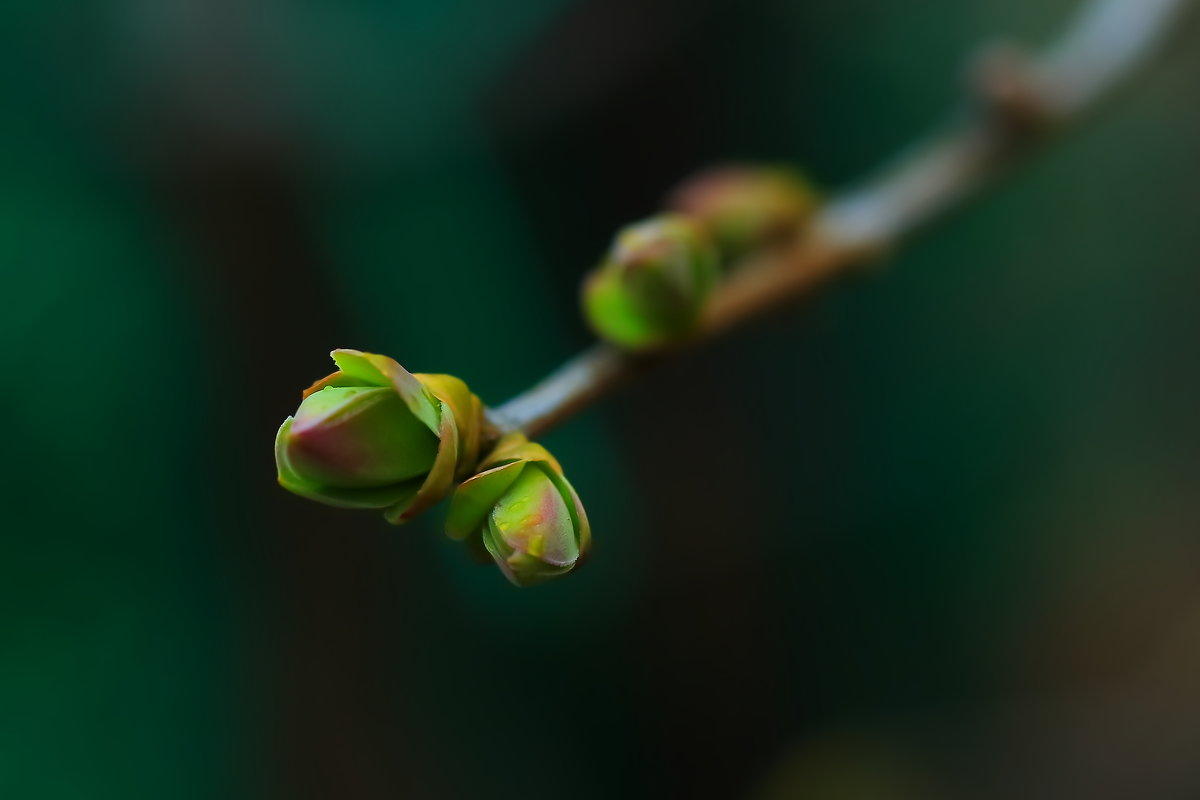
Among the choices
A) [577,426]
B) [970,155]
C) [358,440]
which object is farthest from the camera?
[577,426]

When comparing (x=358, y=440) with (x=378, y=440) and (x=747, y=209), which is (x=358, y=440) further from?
(x=747, y=209)

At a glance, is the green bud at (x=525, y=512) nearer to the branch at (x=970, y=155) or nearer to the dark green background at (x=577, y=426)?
the branch at (x=970, y=155)

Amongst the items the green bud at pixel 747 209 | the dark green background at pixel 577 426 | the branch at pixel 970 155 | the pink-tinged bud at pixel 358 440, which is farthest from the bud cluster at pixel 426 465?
the dark green background at pixel 577 426

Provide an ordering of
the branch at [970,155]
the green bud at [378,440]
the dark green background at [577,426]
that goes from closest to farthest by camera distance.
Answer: the green bud at [378,440], the branch at [970,155], the dark green background at [577,426]

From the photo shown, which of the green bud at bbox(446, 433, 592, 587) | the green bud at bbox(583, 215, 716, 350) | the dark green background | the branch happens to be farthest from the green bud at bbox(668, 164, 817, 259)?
the dark green background

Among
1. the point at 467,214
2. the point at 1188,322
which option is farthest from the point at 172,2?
the point at 1188,322

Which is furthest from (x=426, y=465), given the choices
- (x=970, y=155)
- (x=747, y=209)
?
(x=970, y=155)
